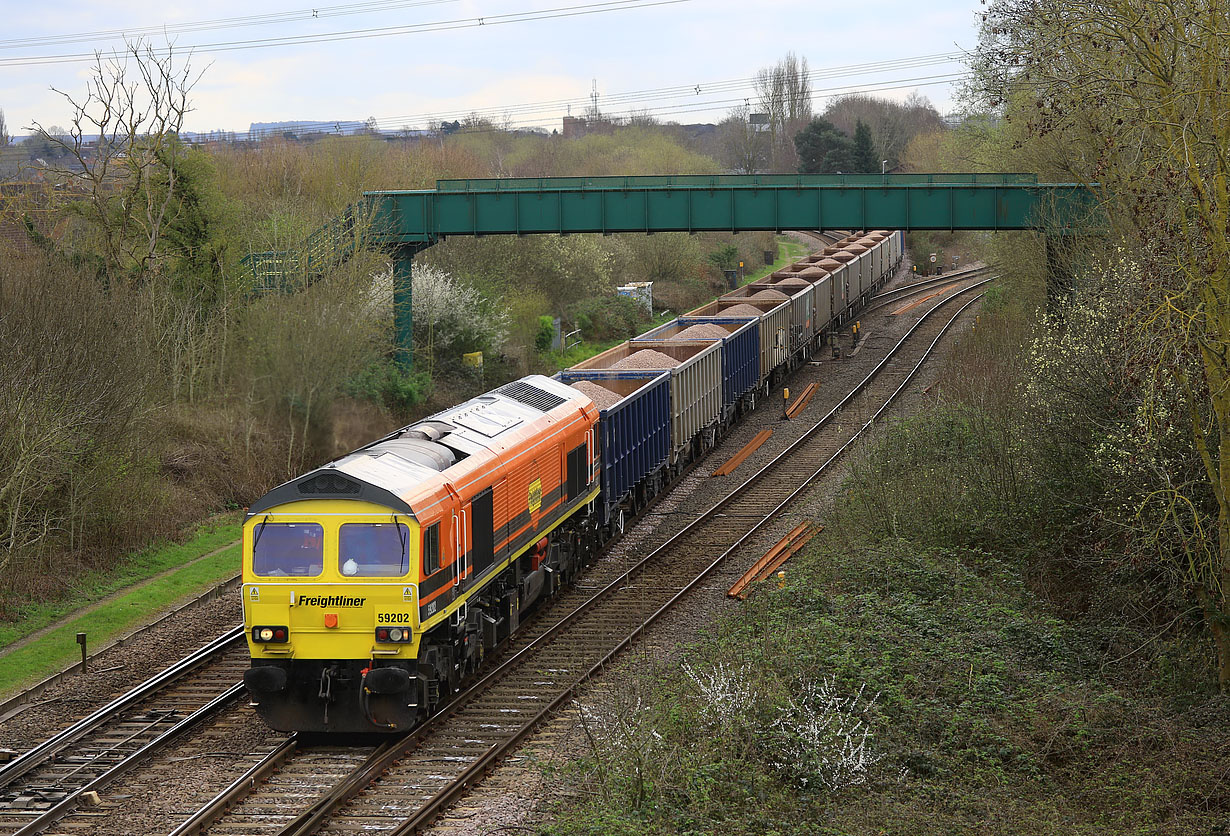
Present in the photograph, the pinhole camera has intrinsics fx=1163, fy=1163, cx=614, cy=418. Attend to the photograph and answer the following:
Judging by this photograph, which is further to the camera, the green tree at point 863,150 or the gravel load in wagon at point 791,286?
the green tree at point 863,150

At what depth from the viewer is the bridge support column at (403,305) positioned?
37125 millimetres

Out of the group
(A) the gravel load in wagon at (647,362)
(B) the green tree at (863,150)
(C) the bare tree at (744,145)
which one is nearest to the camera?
(A) the gravel load in wagon at (647,362)

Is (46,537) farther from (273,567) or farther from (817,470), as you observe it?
(817,470)

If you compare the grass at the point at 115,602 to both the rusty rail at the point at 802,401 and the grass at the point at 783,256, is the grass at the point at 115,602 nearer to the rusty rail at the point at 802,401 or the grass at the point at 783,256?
the rusty rail at the point at 802,401

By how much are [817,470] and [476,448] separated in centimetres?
1463

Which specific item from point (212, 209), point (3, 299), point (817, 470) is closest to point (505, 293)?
point (212, 209)

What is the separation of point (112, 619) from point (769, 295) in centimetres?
2823

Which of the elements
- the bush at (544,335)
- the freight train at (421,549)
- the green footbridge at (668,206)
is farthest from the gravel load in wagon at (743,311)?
the freight train at (421,549)

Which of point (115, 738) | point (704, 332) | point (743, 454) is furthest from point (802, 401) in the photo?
point (115, 738)

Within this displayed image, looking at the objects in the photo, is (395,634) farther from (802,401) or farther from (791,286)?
(791,286)

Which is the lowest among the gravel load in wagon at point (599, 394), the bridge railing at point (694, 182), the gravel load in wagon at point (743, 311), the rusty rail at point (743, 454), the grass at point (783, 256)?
the rusty rail at point (743, 454)

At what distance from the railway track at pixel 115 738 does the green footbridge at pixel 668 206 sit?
70.8 ft

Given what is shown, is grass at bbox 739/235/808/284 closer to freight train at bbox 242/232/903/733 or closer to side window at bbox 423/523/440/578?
freight train at bbox 242/232/903/733

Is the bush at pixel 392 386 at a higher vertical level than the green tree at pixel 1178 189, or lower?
lower
